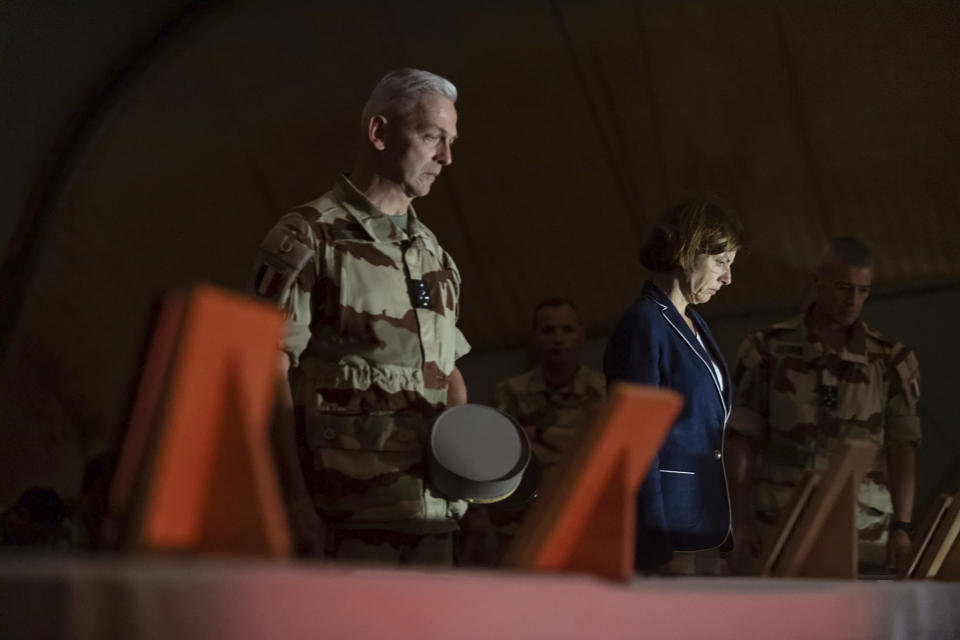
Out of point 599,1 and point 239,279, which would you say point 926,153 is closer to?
point 599,1

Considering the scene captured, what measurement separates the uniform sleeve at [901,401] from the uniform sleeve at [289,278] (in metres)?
1.93

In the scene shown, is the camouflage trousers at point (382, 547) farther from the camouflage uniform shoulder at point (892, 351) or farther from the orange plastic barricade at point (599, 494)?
the camouflage uniform shoulder at point (892, 351)

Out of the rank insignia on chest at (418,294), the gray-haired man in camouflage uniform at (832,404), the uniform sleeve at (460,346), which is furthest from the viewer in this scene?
the gray-haired man in camouflage uniform at (832,404)

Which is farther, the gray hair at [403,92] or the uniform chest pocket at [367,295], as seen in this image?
the gray hair at [403,92]

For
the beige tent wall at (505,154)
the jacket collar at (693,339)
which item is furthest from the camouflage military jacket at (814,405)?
the beige tent wall at (505,154)

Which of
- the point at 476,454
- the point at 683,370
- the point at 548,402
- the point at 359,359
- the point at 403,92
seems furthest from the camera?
the point at 548,402

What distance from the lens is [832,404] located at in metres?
3.23

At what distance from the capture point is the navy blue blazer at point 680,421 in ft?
6.96

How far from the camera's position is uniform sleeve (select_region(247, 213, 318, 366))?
191cm

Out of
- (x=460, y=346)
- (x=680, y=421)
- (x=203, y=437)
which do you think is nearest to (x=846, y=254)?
(x=680, y=421)

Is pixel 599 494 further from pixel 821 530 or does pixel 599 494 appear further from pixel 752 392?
pixel 752 392

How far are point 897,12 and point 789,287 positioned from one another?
129 centimetres

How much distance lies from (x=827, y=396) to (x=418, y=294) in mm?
1562

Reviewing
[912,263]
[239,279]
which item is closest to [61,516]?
[239,279]
